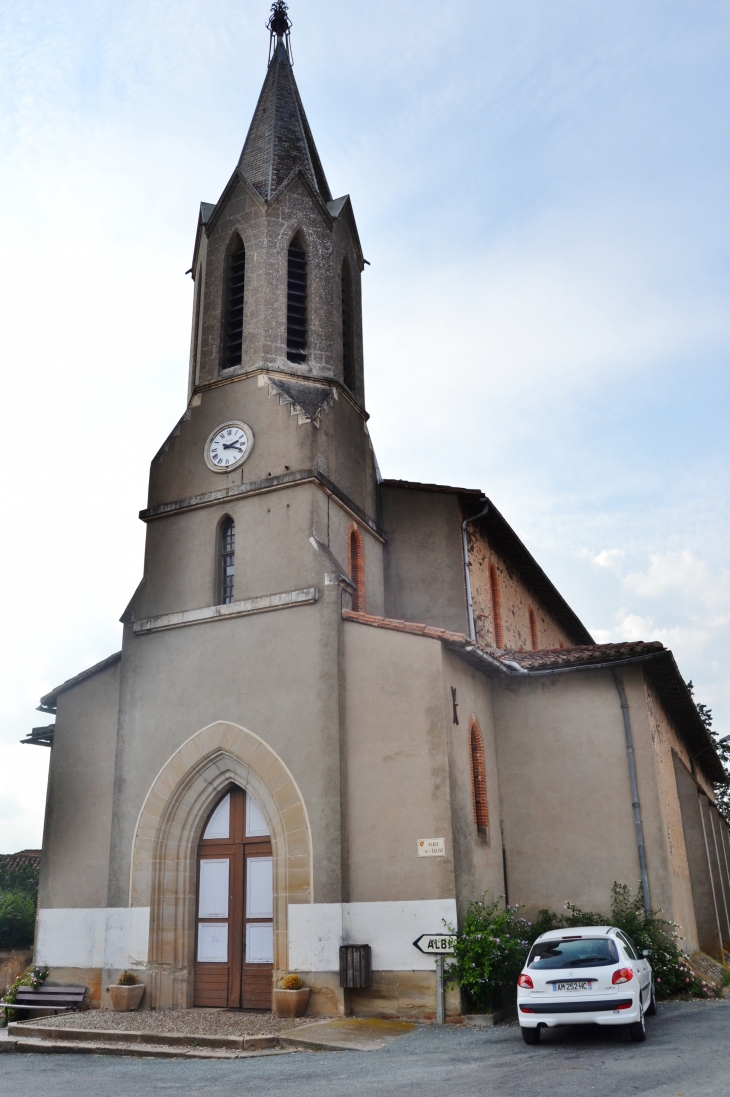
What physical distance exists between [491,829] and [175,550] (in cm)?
776

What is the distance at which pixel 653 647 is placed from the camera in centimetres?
1582

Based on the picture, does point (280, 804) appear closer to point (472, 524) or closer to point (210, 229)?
point (472, 524)

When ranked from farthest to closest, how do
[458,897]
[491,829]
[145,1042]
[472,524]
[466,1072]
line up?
[472,524]
[491,829]
[458,897]
[145,1042]
[466,1072]

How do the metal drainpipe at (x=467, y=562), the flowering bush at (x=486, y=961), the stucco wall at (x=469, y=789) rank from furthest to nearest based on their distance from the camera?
1. the metal drainpipe at (x=467, y=562)
2. the stucco wall at (x=469, y=789)
3. the flowering bush at (x=486, y=961)

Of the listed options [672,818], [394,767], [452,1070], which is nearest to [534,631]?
[672,818]

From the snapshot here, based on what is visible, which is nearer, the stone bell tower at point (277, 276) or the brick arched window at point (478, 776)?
the brick arched window at point (478, 776)

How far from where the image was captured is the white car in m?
10.2

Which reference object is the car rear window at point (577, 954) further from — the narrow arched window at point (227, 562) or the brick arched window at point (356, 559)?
the narrow arched window at point (227, 562)

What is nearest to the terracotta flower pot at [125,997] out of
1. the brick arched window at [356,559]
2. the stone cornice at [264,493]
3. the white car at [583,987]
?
the white car at [583,987]

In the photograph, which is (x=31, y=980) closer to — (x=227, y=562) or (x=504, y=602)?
(x=227, y=562)

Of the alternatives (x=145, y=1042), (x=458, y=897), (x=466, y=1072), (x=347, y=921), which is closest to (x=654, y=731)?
(x=458, y=897)

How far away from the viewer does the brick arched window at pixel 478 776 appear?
50.6 feet

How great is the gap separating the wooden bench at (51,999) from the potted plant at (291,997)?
12.6 ft

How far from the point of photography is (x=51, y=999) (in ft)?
50.4
